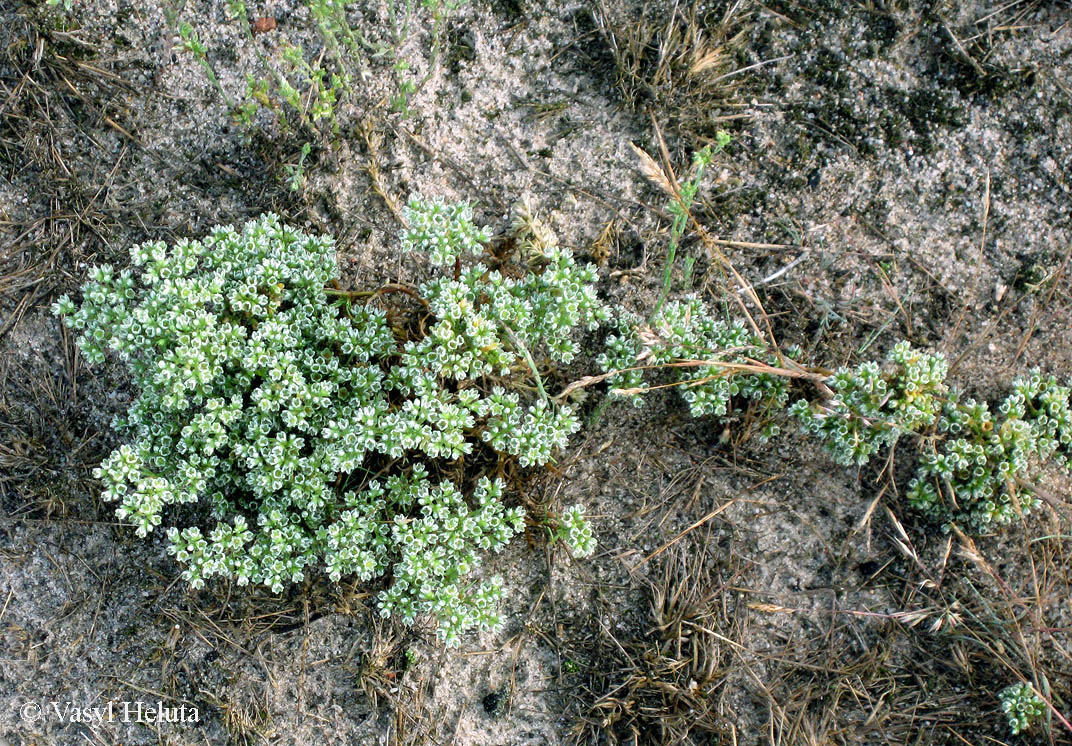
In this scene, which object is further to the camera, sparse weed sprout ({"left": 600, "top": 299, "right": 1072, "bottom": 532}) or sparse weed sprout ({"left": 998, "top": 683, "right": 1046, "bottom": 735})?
sparse weed sprout ({"left": 998, "top": 683, "right": 1046, "bottom": 735})

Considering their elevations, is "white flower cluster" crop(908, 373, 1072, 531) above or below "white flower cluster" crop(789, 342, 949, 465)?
below

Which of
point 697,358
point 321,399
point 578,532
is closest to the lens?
point 321,399

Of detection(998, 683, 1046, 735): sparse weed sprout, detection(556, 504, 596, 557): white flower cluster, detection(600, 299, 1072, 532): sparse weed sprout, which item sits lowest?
detection(998, 683, 1046, 735): sparse weed sprout

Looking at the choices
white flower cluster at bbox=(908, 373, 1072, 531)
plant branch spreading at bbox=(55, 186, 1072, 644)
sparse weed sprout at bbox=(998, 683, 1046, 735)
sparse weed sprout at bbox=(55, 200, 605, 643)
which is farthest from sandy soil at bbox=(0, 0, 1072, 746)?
sparse weed sprout at bbox=(55, 200, 605, 643)

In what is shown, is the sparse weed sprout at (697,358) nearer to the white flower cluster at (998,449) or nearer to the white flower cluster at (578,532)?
the white flower cluster at (578,532)

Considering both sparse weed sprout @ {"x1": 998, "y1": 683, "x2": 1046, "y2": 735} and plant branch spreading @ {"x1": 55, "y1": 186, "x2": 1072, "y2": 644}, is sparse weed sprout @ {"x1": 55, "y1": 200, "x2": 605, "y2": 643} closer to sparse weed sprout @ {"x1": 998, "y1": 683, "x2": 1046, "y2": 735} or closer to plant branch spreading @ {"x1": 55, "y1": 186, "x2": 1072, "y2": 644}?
plant branch spreading @ {"x1": 55, "y1": 186, "x2": 1072, "y2": 644}

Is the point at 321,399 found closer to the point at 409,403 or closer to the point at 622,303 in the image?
the point at 409,403

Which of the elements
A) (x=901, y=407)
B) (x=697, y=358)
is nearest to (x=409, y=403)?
(x=697, y=358)
